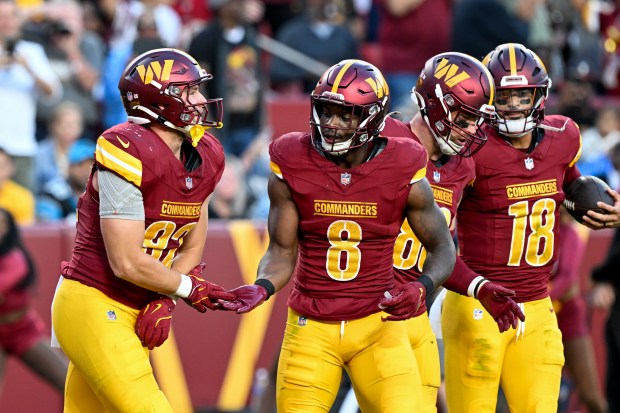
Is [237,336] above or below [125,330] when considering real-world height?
below

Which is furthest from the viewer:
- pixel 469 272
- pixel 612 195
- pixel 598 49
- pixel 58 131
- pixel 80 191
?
pixel 598 49

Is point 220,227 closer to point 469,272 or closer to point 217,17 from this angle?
point 217,17

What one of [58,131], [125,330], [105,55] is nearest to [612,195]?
[125,330]

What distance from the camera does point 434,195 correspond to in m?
6.23

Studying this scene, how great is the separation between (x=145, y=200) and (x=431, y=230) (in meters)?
1.28

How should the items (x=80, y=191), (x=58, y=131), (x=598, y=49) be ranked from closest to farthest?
(x=80, y=191) < (x=58, y=131) < (x=598, y=49)

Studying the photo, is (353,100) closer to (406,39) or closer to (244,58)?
(244,58)

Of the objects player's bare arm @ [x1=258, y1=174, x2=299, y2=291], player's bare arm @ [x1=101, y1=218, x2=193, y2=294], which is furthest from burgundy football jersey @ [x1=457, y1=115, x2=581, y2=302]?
player's bare arm @ [x1=101, y1=218, x2=193, y2=294]

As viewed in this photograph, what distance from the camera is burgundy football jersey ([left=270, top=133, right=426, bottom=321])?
5684 mm

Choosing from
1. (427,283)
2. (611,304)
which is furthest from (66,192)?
(427,283)

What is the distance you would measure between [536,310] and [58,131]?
17.1ft

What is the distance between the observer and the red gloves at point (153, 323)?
565 centimetres

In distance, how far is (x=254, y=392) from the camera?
32.1 feet

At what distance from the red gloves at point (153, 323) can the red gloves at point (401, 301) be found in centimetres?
95
